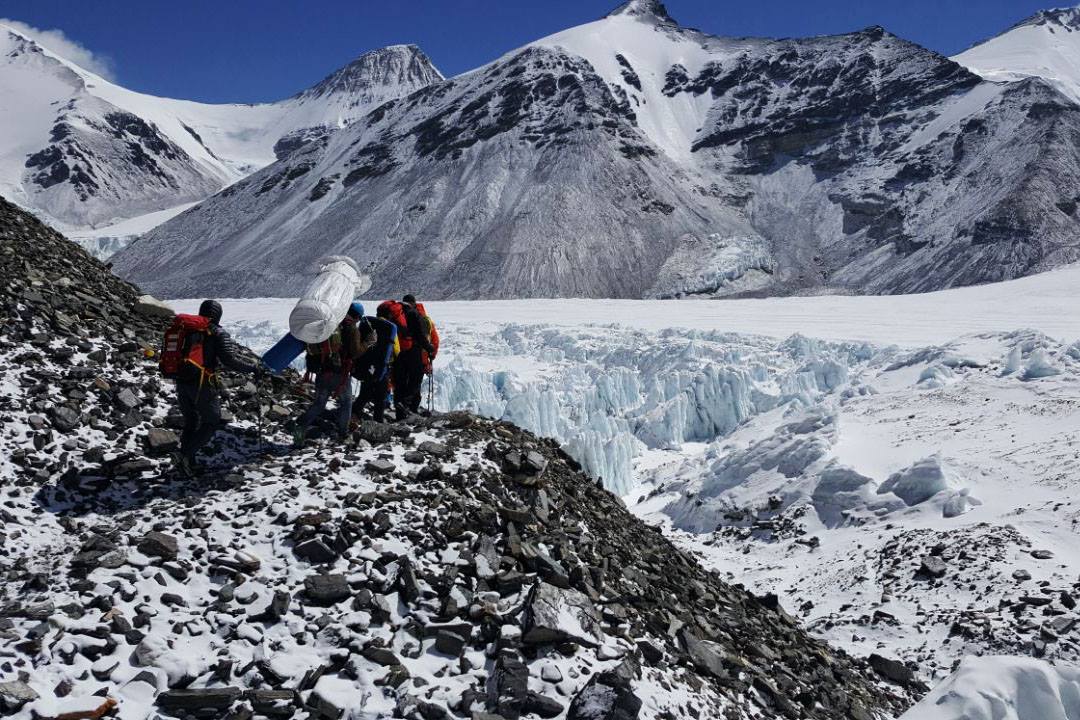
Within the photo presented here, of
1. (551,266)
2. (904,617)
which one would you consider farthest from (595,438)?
(551,266)

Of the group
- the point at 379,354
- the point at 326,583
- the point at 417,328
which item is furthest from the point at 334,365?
the point at 326,583

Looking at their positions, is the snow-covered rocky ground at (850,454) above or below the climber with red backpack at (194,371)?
below


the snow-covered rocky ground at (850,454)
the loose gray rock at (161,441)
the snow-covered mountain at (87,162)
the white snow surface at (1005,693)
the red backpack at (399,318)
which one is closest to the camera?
the white snow surface at (1005,693)

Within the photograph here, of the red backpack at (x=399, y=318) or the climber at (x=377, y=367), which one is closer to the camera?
the climber at (x=377, y=367)

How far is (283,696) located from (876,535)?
41.9 ft

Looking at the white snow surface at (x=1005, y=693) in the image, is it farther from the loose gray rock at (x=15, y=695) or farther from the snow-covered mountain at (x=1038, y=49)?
the snow-covered mountain at (x=1038, y=49)

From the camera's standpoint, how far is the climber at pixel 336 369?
28.4 ft

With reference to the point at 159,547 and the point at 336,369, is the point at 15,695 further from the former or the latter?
the point at 336,369

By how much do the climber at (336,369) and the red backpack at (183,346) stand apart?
118 cm

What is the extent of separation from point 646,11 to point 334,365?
518 feet

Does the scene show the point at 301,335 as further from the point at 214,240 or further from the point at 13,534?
the point at 214,240

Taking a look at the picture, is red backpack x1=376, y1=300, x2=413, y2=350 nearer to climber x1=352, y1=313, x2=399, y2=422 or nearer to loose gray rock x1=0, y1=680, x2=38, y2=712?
climber x1=352, y1=313, x2=399, y2=422

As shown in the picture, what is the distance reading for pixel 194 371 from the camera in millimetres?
7703

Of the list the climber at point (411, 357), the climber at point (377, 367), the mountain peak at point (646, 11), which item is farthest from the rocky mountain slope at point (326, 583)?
the mountain peak at point (646, 11)
